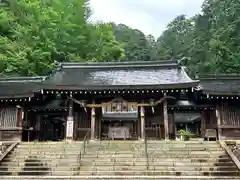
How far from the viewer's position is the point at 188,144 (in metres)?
16.3

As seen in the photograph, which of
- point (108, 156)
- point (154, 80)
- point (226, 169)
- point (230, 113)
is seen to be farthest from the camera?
point (154, 80)

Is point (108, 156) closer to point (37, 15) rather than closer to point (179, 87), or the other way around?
point (179, 87)

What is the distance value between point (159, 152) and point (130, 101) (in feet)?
16.7

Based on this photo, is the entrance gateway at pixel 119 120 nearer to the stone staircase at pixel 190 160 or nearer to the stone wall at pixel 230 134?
the stone staircase at pixel 190 160

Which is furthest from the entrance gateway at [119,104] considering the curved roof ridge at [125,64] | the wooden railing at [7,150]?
the wooden railing at [7,150]

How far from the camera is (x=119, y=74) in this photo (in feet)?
74.8

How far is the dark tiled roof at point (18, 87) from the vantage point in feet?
62.1

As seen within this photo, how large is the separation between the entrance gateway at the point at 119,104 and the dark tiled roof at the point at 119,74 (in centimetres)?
7

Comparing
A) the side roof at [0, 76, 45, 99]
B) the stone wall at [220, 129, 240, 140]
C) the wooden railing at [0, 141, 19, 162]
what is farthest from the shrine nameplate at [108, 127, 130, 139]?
the wooden railing at [0, 141, 19, 162]

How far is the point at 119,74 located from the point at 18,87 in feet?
24.2

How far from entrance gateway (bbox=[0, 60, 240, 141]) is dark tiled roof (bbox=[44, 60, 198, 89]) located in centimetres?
7

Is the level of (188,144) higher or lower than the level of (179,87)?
lower

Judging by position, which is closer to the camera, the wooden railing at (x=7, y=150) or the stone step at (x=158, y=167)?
the stone step at (x=158, y=167)

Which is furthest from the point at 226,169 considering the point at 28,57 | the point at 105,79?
the point at 28,57
